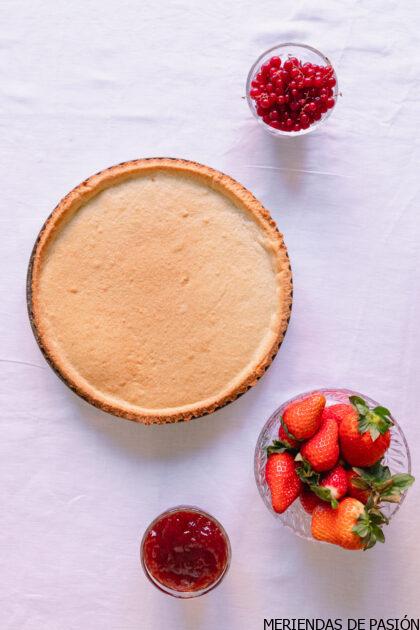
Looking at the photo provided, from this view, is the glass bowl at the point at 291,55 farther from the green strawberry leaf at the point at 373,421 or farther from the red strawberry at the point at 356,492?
the red strawberry at the point at 356,492

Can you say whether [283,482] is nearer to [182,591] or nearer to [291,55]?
[182,591]

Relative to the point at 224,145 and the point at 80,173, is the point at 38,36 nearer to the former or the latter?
the point at 80,173

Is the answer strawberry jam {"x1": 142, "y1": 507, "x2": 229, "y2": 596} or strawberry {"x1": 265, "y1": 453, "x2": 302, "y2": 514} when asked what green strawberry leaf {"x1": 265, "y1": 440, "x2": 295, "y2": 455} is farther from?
strawberry jam {"x1": 142, "y1": 507, "x2": 229, "y2": 596}

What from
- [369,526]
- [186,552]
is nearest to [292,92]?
[369,526]

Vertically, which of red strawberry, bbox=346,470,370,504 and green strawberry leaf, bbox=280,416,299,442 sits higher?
green strawberry leaf, bbox=280,416,299,442

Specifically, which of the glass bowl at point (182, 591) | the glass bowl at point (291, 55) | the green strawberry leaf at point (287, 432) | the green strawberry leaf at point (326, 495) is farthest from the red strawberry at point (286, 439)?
the glass bowl at point (291, 55)

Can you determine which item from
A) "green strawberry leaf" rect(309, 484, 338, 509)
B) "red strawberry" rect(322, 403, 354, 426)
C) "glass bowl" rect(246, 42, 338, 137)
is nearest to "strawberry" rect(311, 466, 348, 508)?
"green strawberry leaf" rect(309, 484, 338, 509)

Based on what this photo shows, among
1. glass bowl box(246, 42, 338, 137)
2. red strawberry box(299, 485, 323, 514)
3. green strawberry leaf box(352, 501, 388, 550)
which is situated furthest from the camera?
glass bowl box(246, 42, 338, 137)
